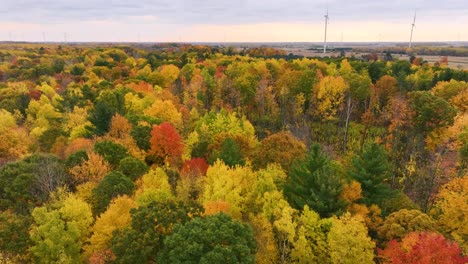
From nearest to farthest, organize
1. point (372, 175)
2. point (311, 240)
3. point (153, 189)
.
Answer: point (311, 240) < point (153, 189) < point (372, 175)

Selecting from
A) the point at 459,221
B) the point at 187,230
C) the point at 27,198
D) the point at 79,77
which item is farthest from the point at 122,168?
the point at 79,77

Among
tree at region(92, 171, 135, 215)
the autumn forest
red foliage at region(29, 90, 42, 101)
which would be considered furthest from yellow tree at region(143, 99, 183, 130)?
red foliage at region(29, 90, 42, 101)

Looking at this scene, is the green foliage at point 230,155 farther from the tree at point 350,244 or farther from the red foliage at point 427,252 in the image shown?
the red foliage at point 427,252

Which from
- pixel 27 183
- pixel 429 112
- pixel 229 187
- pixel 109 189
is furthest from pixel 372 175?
pixel 27 183

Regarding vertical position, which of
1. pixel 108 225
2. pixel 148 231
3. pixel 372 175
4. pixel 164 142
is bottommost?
pixel 108 225

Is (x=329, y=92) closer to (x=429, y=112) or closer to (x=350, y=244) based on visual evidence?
(x=429, y=112)

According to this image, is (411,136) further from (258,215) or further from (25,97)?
(25,97)

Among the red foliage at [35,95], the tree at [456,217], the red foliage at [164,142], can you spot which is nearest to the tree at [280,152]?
the red foliage at [164,142]

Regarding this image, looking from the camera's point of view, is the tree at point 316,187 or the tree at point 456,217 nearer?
the tree at point 456,217
